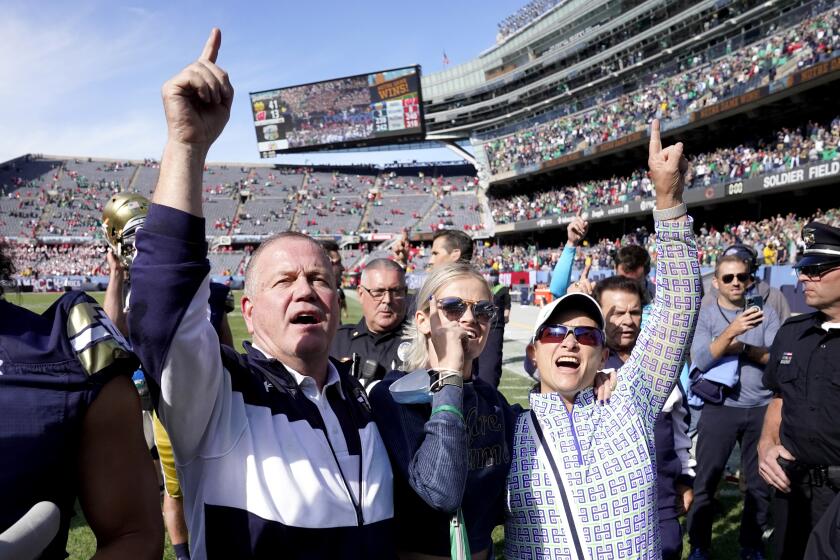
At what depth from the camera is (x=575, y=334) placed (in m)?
2.44

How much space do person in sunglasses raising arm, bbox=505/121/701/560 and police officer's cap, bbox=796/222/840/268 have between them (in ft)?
4.39

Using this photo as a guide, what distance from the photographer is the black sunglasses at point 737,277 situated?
15.5ft

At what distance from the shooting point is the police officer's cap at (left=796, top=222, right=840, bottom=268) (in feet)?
11.0

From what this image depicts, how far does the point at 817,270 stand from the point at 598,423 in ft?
6.50

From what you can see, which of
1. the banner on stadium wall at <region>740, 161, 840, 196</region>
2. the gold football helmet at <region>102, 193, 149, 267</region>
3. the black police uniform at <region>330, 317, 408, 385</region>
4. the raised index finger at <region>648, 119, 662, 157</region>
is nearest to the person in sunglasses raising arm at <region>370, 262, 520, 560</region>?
the raised index finger at <region>648, 119, 662, 157</region>

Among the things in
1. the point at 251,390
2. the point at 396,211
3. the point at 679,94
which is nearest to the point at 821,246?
the point at 251,390

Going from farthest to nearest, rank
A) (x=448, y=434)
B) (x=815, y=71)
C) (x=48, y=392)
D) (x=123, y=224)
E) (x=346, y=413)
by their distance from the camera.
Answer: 1. (x=815, y=71)
2. (x=123, y=224)
3. (x=346, y=413)
4. (x=448, y=434)
5. (x=48, y=392)

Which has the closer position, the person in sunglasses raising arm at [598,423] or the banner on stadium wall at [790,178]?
the person in sunglasses raising arm at [598,423]

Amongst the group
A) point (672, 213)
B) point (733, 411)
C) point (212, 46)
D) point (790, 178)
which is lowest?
point (733, 411)

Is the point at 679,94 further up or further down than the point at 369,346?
further up

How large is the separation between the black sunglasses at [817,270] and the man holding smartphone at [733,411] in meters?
1.00

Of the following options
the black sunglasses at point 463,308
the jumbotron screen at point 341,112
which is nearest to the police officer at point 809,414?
the black sunglasses at point 463,308

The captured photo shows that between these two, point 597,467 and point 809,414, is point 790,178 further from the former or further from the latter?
point 597,467

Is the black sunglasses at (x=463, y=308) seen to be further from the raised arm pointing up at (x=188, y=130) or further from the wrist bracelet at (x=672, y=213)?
the raised arm pointing up at (x=188, y=130)
